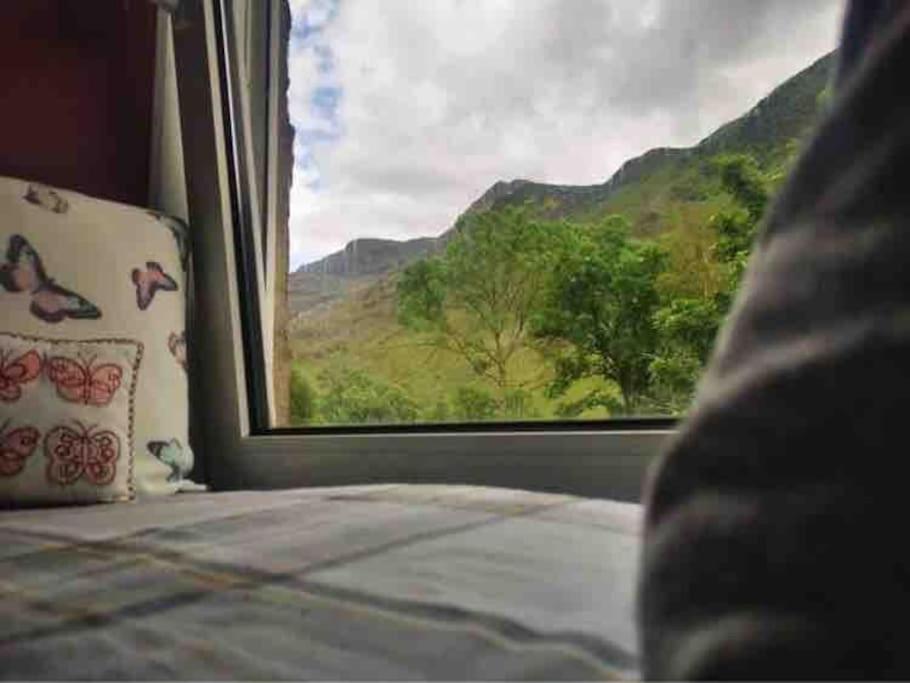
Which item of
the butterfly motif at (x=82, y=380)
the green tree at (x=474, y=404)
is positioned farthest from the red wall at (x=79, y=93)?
the green tree at (x=474, y=404)

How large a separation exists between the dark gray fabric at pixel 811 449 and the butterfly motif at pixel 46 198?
4.36 feet

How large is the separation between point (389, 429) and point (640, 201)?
567 mm

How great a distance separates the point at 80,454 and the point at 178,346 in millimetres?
367

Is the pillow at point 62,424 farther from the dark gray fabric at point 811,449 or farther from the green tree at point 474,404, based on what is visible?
the dark gray fabric at point 811,449

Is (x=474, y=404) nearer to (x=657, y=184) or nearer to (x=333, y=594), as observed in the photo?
(x=657, y=184)

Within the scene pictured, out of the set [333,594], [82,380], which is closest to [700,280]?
[333,594]

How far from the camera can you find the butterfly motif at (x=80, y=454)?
1086mm

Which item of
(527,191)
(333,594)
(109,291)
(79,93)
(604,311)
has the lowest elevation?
(333,594)

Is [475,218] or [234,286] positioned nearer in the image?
[475,218]

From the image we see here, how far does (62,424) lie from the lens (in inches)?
43.4

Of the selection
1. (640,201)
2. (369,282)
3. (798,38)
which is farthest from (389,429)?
(798,38)

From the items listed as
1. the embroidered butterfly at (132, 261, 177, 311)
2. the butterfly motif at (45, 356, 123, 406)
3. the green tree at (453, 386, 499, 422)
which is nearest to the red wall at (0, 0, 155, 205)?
the embroidered butterfly at (132, 261, 177, 311)

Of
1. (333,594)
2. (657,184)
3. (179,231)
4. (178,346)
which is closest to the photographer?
(333,594)

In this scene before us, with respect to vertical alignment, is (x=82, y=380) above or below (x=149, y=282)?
below
